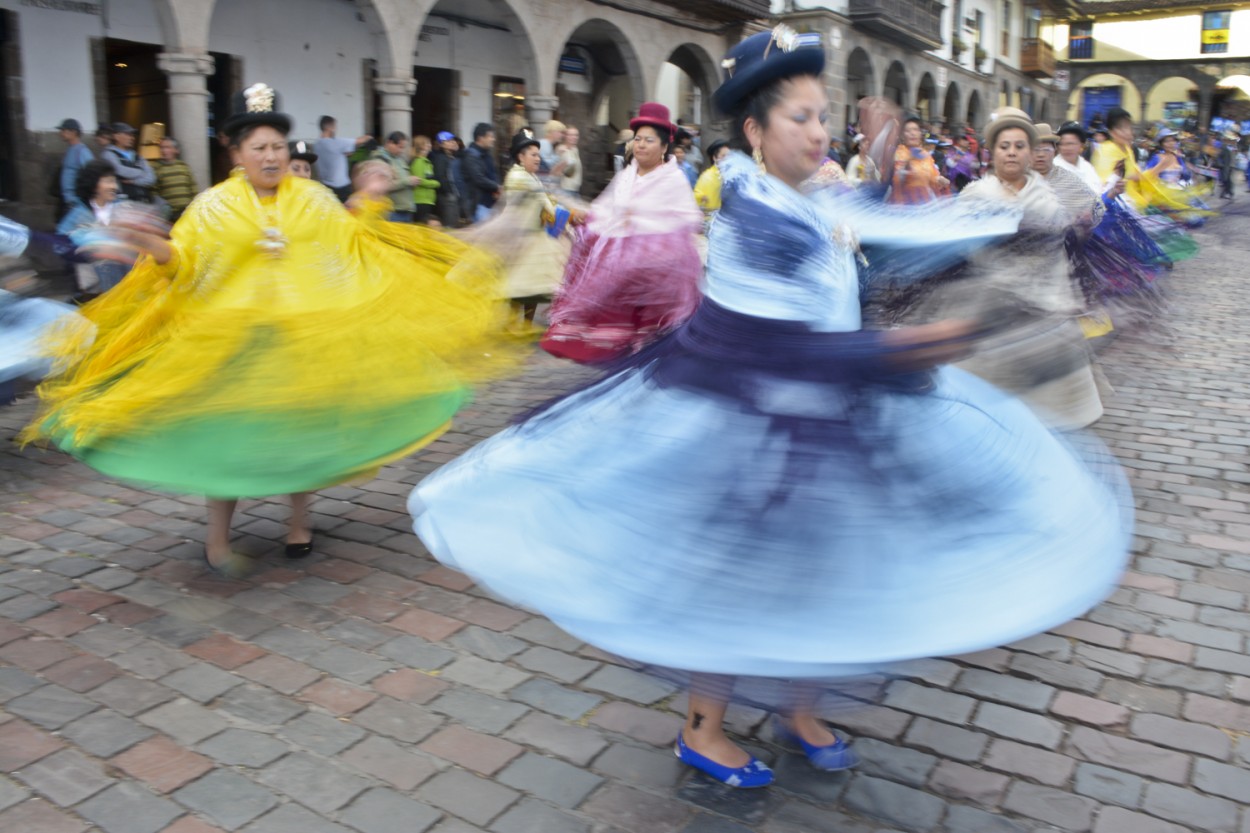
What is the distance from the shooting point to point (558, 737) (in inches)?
118

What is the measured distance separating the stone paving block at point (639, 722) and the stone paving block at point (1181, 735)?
1251 millimetres

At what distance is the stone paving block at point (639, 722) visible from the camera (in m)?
3.01

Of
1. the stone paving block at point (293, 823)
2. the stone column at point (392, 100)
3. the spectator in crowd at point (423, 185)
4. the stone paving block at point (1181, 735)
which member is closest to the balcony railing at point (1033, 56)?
the stone column at point (392, 100)

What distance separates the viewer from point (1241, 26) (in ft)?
163

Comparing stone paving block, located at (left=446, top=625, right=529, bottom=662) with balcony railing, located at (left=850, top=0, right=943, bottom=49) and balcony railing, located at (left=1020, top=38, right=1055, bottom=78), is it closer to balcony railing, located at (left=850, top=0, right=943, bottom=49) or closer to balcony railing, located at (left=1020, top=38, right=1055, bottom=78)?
balcony railing, located at (left=850, top=0, right=943, bottom=49)

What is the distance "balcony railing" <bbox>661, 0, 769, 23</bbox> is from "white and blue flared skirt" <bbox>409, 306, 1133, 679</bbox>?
18861mm

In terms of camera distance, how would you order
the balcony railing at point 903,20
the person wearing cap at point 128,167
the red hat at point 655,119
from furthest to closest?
the balcony railing at point 903,20 < the person wearing cap at point 128,167 < the red hat at point 655,119

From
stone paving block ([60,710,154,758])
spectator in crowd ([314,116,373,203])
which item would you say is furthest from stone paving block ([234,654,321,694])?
spectator in crowd ([314,116,373,203])

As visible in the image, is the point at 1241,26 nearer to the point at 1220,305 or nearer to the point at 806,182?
the point at 1220,305

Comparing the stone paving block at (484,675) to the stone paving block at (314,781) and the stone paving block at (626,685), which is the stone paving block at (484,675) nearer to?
the stone paving block at (626,685)

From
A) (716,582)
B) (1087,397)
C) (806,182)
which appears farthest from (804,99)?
(1087,397)

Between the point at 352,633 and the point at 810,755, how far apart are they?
160cm

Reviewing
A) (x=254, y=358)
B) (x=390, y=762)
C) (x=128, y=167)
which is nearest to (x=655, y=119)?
(x=254, y=358)

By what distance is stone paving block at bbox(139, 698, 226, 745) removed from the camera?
300 centimetres
